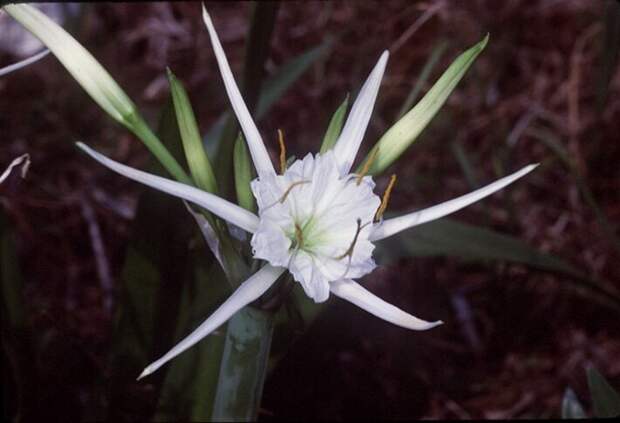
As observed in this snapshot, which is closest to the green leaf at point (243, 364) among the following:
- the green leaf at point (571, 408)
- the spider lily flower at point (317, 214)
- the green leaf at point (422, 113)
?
the spider lily flower at point (317, 214)

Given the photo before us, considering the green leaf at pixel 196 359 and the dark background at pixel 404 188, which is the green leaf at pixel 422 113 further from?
the dark background at pixel 404 188

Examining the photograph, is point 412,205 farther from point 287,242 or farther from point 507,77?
point 287,242

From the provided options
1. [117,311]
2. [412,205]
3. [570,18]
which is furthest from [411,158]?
[117,311]

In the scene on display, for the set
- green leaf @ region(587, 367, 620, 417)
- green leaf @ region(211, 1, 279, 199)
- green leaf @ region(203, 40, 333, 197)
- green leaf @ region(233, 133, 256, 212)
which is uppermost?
green leaf @ region(203, 40, 333, 197)

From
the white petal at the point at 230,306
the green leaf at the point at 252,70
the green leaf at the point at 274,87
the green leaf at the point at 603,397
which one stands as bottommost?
the white petal at the point at 230,306

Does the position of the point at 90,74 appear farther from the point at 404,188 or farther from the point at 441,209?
the point at 404,188

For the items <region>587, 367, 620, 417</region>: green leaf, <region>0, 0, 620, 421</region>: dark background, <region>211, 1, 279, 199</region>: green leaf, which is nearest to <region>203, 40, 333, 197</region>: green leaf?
<region>0, 0, 620, 421</region>: dark background

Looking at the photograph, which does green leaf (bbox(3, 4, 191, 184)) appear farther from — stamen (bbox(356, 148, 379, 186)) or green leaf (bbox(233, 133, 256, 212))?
stamen (bbox(356, 148, 379, 186))
